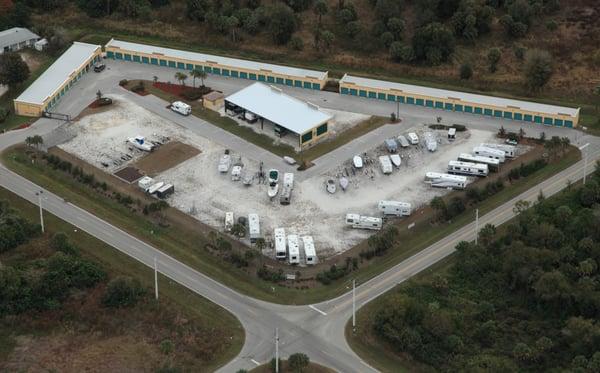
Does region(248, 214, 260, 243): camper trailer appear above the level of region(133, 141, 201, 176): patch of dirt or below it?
below

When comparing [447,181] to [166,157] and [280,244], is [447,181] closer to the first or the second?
[280,244]

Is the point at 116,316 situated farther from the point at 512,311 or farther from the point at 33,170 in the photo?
the point at 512,311

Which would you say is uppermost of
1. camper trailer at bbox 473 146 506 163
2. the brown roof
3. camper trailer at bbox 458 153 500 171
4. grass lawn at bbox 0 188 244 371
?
the brown roof

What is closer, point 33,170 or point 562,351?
point 562,351

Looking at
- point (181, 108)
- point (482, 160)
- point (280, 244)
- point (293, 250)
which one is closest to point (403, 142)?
point (482, 160)

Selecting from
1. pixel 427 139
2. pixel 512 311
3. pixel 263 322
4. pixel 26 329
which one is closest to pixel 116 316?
pixel 26 329

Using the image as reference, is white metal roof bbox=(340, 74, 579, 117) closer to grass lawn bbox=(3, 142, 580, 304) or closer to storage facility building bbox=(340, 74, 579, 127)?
storage facility building bbox=(340, 74, 579, 127)

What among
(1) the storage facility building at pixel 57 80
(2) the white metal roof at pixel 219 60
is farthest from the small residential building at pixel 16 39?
(2) the white metal roof at pixel 219 60

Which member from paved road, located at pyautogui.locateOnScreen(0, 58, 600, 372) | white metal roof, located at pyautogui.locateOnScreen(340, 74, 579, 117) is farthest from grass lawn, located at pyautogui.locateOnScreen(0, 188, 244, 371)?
white metal roof, located at pyautogui.locateOnScreen(340, 74, 579, 117)
